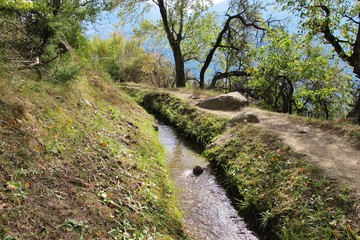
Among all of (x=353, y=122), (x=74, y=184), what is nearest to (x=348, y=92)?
(x=353, y=122)

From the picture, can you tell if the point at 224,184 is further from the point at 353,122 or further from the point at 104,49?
the point at 104,49

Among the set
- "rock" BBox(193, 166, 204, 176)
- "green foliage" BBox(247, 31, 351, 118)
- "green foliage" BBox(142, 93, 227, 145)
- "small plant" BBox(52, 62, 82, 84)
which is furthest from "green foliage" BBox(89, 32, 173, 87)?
"rock" BBox(193, 166, 204, 176)

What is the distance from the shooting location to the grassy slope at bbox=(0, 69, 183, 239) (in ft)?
9.95

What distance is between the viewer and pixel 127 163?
16.4ft

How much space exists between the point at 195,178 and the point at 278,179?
180cm

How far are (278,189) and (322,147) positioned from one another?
6.05ft

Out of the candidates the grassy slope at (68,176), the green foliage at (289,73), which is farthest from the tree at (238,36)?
the grassy slope at (68,176)

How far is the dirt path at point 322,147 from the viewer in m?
5.12

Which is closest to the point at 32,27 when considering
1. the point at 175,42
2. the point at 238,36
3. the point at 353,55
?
the point at 353,55

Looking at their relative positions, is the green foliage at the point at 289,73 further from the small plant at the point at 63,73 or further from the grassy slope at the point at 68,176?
the grassy slope at the point at 68,176

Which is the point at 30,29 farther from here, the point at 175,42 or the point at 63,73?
the point at 175,42

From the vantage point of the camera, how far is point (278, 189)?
520 centimetres

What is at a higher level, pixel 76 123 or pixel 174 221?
pixel 76 123

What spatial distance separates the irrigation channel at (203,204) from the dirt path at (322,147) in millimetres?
1815
